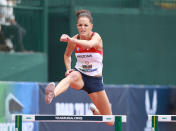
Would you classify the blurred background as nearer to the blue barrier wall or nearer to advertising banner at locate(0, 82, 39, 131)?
the blue barrier wall

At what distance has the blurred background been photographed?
49.4 feet

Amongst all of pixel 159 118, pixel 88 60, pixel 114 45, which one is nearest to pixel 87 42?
pixel 88 60

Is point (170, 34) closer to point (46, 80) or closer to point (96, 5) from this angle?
point (96, 5)

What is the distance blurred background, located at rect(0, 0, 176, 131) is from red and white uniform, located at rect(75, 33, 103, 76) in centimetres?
530

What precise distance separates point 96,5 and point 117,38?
1.23 m

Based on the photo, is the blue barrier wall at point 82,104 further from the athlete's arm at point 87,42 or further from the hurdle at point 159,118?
the athlete's arm at point 87,42

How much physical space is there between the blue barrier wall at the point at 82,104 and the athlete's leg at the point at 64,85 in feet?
13.7

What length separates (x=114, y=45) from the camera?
56.8 ft

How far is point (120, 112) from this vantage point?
14242mm

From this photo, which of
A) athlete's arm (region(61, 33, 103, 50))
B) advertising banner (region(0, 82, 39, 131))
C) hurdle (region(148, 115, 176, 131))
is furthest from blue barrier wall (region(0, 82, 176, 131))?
athlete's arm (region(61, 33, 103, 50))

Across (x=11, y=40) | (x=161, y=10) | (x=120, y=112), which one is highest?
(x=161, y=10)

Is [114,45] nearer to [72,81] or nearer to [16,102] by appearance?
[16,102]

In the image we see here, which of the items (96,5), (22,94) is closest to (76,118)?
(22,94)

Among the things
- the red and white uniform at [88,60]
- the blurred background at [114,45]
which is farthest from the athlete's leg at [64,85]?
the blurred background at [114,45]
